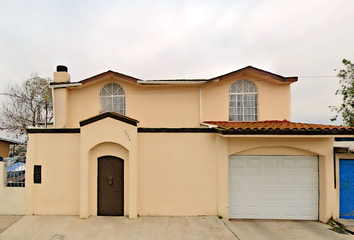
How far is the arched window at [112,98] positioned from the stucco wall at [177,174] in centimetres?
340

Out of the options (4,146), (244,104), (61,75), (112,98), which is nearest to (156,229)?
(112,98)

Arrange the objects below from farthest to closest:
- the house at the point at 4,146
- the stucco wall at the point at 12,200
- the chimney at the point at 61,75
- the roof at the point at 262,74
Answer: the house at the point at 4,146 → the chimney at the point at 61,75 → the roof at the point at 262,74 → the stucco wall at the point at 12,200

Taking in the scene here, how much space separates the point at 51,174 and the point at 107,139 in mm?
2508

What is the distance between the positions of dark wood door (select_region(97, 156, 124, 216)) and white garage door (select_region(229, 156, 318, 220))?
409 centimetres

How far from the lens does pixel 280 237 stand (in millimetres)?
5117

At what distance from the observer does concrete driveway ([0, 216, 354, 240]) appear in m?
4.97

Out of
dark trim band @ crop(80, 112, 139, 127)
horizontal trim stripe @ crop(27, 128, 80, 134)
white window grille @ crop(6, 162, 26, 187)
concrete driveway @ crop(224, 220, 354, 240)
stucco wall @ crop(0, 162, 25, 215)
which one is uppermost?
dark trim band @ crop(80, 112, 139, 127)

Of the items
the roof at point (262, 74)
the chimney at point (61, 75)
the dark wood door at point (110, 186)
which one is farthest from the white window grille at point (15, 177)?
the roof at point (262, 74)

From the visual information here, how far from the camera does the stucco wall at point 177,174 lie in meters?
6.15

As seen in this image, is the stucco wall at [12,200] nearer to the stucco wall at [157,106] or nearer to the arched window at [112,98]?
the stucco wall at [157,106]

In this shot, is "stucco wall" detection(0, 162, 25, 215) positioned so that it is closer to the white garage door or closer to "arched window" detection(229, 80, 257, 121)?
the white garage door

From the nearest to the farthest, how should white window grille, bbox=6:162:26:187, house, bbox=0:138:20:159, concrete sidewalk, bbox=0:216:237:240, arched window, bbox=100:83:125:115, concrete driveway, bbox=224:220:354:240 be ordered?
concrete sidewalk, bbox=0:216:237:240 < concrete driveway, bbox=224:220:354:240 < white window grille, bbox=6:162:26:187 < arched window, bbox=100:83:125:115 < house, bbox=0:138:20:159

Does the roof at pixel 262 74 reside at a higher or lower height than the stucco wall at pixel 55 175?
higher

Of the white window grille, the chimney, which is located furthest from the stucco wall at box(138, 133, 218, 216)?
the chimney
